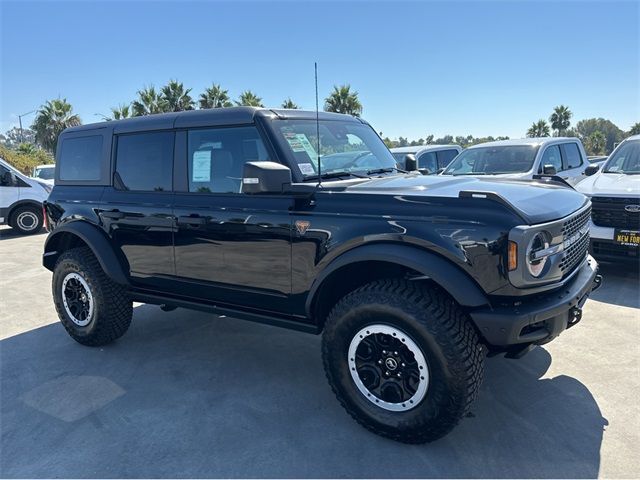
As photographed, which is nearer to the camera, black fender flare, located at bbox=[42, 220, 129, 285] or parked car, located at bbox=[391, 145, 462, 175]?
black fender flare, located at bbox=[42, 220, 129, 285]

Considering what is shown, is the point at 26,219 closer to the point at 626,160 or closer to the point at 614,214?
the point at 614,214

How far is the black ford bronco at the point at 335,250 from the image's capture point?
2.54m

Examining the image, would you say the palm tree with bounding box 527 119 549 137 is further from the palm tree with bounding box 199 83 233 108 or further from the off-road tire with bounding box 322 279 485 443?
the off-road tire with bounding box 322 279 485 443

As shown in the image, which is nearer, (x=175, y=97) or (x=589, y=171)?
(x=589, y=171)

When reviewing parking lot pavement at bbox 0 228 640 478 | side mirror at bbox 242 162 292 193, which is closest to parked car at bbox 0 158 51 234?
parking lot pavement at bbox 0 228 640 478

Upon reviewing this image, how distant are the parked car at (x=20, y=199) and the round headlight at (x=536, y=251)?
39.6 ft

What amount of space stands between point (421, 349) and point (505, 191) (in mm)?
1141

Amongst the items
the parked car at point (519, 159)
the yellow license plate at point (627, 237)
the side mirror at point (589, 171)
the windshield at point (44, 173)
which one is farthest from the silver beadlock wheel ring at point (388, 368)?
the windshield at point (44, 173)

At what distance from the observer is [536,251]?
2.50 meters

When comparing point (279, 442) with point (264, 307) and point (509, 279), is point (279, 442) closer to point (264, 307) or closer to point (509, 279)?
point (264, 307)

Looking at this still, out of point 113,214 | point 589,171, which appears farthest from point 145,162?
point 589,171

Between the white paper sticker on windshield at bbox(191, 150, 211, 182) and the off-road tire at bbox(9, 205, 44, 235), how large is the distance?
10431 millimetres

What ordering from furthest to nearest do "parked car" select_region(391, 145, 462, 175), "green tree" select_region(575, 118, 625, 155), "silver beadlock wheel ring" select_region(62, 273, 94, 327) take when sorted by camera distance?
"green tree" select_region(575, 118, 625, 155) < "parked car" select_region(391, 145, 462, 175) < "silver beadlock wheel ring" select_region(62, 273, 94, 327)

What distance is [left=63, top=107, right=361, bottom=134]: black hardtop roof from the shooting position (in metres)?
3.40
